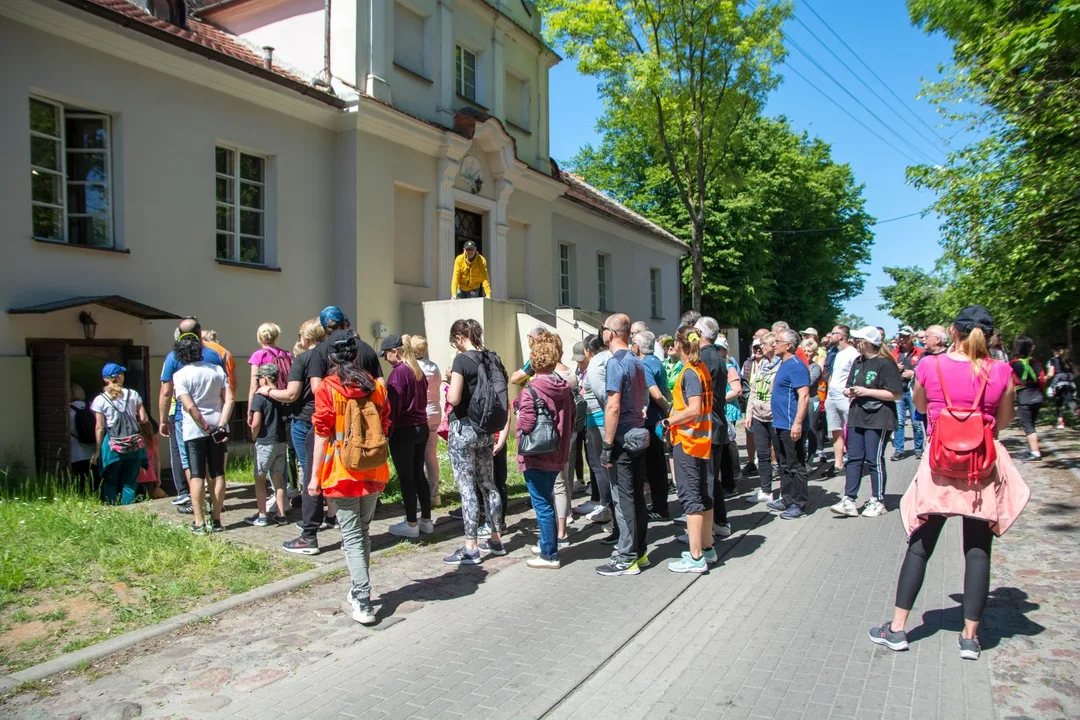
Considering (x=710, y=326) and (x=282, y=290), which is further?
(x=282, y=290)

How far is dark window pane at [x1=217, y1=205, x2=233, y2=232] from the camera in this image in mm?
11375

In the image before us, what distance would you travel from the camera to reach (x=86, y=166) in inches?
379

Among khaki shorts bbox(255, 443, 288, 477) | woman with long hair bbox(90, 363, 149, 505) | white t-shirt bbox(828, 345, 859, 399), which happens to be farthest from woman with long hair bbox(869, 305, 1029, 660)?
woman with long hair bbox(90, 363, 149, 505)

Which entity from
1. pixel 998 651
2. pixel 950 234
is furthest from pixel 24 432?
pixel 950 234

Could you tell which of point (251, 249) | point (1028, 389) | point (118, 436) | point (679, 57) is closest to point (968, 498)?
point (118, 436)

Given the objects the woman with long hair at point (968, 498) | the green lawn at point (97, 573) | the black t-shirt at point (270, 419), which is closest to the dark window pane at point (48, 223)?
the green lawn at point (97, 573)

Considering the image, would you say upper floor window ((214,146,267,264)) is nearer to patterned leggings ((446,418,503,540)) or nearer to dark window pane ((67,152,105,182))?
dark window pane ((67,152,105,182))

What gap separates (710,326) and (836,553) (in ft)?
8.30

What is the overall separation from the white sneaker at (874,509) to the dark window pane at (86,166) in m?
→ 10.0

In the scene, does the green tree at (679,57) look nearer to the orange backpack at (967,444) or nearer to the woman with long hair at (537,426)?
the woman with long hair at (537,426)

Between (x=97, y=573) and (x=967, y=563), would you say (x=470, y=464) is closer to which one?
(x=97, y=573)

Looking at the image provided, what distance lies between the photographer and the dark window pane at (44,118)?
8.99 metres

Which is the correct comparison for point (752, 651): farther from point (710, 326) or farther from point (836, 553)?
point (710, 326)

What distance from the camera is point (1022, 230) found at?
10.6 metres
